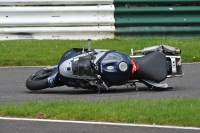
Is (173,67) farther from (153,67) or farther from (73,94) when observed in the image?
(73,94)

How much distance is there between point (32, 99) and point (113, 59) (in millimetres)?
1337

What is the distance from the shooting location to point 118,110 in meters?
8.59

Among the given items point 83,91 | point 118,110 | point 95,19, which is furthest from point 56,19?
point 118,110

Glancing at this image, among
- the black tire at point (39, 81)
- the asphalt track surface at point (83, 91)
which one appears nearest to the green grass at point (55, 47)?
the asphalt track surface at point (83, 91)

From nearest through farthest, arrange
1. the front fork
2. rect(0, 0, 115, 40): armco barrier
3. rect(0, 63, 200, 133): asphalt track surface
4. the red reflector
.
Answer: rect(0, 63, 200, 133): asphalt track surface
the red reflector
the front fork
rect(0, 0, 115, 40): armco barrier

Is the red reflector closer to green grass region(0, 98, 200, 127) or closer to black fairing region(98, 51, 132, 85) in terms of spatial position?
black fairing region(98, 51, 132, 85)

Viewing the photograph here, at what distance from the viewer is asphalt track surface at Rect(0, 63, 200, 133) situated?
26.0 ft

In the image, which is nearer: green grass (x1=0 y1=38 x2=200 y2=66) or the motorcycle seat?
the motorcycle seat

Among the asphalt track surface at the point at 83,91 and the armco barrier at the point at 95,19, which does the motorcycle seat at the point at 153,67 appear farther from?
the armco barrier at the point at 95,19

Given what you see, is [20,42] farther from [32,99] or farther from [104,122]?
[104,122]

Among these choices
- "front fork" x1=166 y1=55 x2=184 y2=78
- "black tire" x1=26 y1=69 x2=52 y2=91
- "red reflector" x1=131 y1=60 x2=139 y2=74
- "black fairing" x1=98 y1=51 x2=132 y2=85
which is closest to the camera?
"black fairing" x1=98 y1=51 x2=132 y2=85

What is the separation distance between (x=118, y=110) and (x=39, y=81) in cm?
224

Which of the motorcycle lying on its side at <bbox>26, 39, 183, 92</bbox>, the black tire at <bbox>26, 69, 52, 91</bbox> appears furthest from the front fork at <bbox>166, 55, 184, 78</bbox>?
the black tire at <bbox>26, 69, 52, 91</bbox>

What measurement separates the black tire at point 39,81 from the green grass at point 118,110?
47.9 inches
